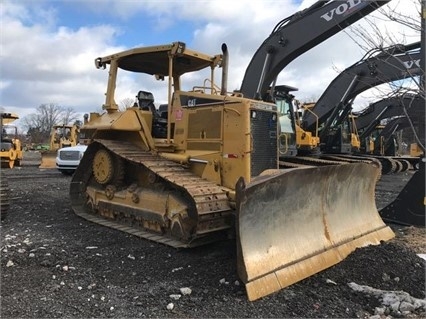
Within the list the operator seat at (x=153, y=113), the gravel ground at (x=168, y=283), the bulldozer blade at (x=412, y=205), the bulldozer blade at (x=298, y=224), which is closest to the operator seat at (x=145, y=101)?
the operator seat at (x=153, y=113)

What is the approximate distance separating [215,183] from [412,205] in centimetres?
380

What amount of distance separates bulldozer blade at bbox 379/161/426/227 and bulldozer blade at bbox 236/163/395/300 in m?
1.24

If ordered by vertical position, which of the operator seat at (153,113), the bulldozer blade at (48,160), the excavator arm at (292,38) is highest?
the excavator arm at (292,38)

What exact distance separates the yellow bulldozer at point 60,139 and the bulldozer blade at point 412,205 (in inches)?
634

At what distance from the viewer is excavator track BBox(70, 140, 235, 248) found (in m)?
5.12

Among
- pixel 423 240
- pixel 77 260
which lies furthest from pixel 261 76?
pixel 77 260

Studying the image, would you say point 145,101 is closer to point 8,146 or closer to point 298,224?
point 298,224

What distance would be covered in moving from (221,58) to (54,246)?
373 cm

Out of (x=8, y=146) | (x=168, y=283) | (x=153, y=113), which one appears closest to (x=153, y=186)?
(x=153, y=113)

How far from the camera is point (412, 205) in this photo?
750cm

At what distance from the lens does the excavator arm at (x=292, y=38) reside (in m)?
9.47

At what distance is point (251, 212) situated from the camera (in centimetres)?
454

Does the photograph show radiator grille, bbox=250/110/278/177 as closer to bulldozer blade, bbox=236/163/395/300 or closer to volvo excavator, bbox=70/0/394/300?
volvo excavator, bbox=70/0/394/300

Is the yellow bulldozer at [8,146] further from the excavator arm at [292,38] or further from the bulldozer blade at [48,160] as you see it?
the excavator arm at [292,38]
